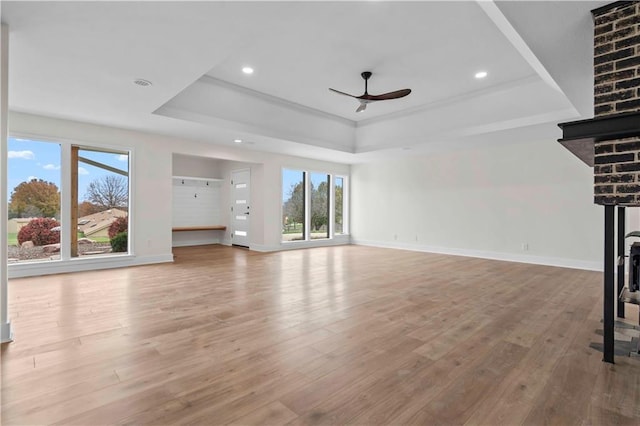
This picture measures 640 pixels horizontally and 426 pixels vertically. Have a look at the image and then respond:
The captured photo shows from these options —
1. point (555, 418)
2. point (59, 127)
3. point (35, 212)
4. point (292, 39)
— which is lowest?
point (555, 418)

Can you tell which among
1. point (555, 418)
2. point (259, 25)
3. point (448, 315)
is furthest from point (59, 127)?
point (555, 418)

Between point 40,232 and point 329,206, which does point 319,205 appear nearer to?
point 329,206

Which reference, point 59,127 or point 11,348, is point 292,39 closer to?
point 11,348

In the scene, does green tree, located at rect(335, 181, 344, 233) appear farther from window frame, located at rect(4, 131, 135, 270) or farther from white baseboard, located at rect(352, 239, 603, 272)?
window frame, located at rect(4, 131, 135, 270)

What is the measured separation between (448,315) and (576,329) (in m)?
1.03

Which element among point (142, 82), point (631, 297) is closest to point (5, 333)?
point (142, 82)

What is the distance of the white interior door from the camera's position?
8.34m

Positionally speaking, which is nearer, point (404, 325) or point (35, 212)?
point (404, 325)

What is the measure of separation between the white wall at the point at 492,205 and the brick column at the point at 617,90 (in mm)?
4234

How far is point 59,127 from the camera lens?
5.09 m

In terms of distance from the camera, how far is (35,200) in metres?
4.98

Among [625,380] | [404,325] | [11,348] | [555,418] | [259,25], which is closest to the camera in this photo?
[555,418]

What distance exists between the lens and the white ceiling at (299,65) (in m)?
2.51

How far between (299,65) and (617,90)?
3389 millimetres
